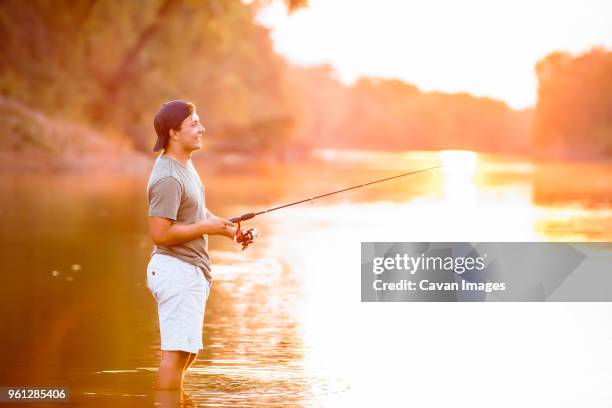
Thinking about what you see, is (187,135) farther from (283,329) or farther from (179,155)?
(283,329)

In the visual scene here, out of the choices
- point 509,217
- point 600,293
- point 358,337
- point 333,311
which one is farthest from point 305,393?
point 509,217

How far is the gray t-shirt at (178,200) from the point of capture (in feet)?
23.7

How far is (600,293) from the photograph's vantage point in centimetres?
1312

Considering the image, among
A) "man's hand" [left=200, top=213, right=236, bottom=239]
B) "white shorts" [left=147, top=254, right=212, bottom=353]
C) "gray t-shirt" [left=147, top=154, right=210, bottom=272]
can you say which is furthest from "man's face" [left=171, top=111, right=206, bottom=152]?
"white shorts" [left=147, top=254, right=212, bottom=353]

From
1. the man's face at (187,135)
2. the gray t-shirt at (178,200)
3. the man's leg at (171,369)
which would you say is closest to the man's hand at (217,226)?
the gray t-shirt at (178,200)

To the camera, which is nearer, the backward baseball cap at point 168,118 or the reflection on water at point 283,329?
the backward baseball cap at point 168,118

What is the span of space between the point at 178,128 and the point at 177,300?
92 centimetres

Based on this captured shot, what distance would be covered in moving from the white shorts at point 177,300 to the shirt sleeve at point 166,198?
27cm

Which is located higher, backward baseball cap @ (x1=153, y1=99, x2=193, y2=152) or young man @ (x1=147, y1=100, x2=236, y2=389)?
backward baseball cap @ (x1=153, y1=99, x2=193, y2=152)

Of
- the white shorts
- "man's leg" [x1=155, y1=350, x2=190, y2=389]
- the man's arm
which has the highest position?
→ the man's arm

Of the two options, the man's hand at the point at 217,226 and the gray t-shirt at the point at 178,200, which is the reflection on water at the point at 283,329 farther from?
the man's hand at the point at 217,226

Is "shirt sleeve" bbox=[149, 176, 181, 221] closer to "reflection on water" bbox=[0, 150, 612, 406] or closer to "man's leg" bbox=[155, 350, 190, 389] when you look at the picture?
"man's leg" bbox=[155, 350, 190, 389]

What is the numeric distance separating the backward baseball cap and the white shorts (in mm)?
632

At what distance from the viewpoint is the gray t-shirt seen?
23.7 ft
